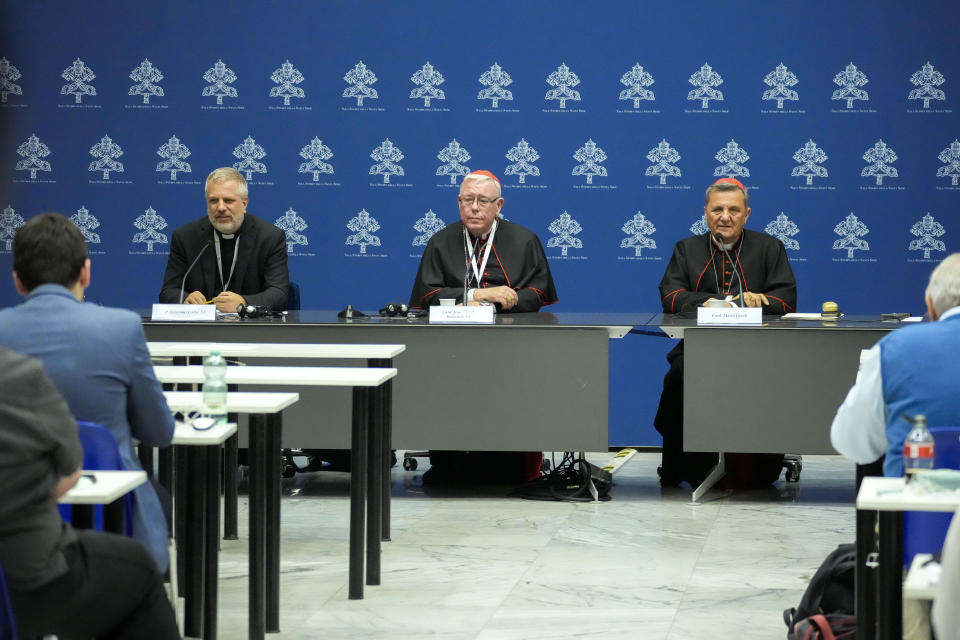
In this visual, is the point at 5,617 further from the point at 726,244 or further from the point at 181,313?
the point at 726,244

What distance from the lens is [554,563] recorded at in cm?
403

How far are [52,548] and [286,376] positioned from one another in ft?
4.84

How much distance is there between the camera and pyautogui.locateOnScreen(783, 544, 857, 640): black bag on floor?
2.82 meters

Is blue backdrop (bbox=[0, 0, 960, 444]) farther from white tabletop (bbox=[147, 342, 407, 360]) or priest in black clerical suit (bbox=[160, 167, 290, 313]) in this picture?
white tabletop (bbox=[147, 342, 407, 360])

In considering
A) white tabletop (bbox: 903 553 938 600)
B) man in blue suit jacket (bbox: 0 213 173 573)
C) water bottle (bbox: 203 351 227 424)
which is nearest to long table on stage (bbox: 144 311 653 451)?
water bottle (bbox: 203 351 227 424)

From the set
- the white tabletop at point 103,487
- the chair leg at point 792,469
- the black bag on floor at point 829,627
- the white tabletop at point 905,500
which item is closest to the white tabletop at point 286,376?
the white tabletop at point 103,487

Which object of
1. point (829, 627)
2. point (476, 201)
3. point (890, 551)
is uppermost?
point (476, 201)

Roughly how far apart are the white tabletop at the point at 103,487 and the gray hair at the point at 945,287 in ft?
5.27

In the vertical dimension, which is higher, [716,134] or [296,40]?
[296,40]

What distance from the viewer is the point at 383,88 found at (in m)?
6.88

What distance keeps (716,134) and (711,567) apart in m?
3.28

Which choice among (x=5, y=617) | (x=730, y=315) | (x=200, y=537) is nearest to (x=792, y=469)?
Result: (x=730, y=315)

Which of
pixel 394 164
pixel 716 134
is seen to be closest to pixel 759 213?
pixel 716 134

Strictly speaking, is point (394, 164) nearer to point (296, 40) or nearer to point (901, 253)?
point (296, 40)
